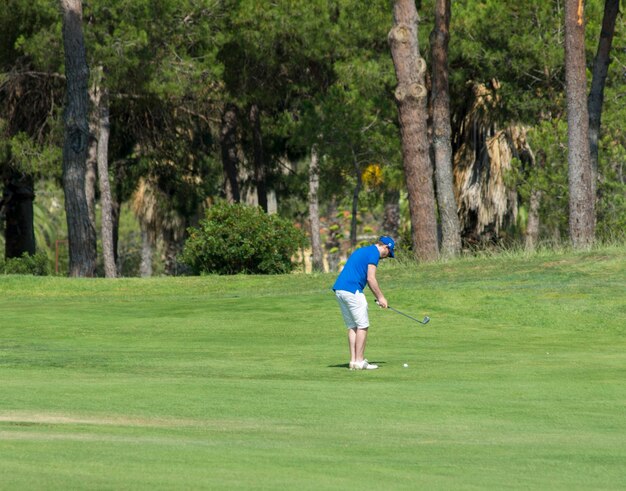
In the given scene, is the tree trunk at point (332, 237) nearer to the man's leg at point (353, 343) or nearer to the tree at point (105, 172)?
the tree at point (105, 172)

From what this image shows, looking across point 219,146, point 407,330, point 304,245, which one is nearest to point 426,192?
point 304,245

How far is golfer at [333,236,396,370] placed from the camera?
1602 cm

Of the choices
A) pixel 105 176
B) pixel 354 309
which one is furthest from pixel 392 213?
pixel 354 309

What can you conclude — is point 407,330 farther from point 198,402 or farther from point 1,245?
point 1,245

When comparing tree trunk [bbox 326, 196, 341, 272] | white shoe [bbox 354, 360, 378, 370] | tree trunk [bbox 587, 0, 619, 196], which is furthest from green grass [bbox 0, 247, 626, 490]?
tree trunk [bbox 326, 196, 341, 272]

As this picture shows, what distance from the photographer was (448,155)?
3506 cm

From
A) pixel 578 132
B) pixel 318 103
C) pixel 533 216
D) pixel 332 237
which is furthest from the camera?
pixel 332 237

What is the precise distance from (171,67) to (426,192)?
11712 mm

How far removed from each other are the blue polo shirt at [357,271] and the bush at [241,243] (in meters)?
17.5

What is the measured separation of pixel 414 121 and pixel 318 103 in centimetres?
1388

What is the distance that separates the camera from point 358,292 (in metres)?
16.1

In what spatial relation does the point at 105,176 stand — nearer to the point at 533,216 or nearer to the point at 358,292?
the point at 533,216

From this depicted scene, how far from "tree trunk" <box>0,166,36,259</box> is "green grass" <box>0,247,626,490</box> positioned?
18.4 metres

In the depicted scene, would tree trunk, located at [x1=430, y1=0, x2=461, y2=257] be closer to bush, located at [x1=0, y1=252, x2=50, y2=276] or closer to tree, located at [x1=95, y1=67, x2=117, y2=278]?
tree, located at [x1=95, y1=67, x2=117, y2=278]
